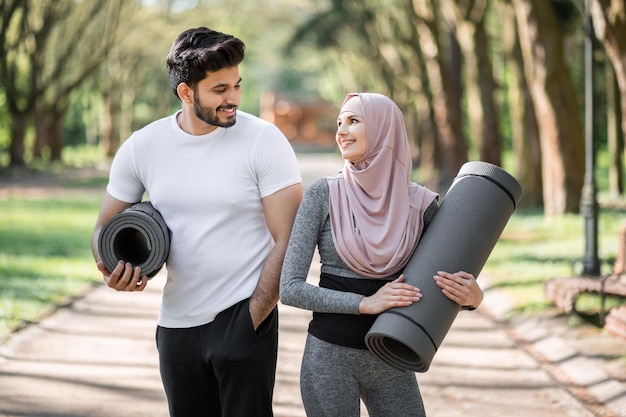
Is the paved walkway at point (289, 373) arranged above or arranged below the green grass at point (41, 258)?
above

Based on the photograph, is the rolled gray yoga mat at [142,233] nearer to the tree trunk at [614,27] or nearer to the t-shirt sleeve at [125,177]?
the t-shirt sleeve at [125,177]

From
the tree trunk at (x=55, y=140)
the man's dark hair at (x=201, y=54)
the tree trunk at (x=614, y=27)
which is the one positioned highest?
the tree trunk at (x=614, y=27)

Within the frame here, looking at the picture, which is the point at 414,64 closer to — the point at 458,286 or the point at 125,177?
the point at 125,177

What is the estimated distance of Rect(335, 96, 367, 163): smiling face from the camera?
3527 millimetres

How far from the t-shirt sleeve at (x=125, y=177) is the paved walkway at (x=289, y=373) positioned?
8.80 feet

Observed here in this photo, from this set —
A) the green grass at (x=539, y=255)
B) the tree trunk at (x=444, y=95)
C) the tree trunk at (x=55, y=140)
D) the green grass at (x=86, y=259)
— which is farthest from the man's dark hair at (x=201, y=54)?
the tree trunk at (x=55, y=140)

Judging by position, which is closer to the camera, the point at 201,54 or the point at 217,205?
the point at 201,54

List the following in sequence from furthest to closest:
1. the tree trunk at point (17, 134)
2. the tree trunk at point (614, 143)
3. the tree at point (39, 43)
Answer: the tree trunk at point (17, 134)
the tree at point (39, 43)
the tree trunk at point (614, 143)

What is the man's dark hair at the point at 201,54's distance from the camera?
3697mm

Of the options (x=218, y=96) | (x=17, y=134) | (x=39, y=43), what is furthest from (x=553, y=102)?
(x=17, y=134)

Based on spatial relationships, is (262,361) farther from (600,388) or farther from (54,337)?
(54,337)

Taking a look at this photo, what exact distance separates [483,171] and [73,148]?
249ft

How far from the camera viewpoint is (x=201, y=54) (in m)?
3.70

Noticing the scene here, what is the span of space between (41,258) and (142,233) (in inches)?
453
